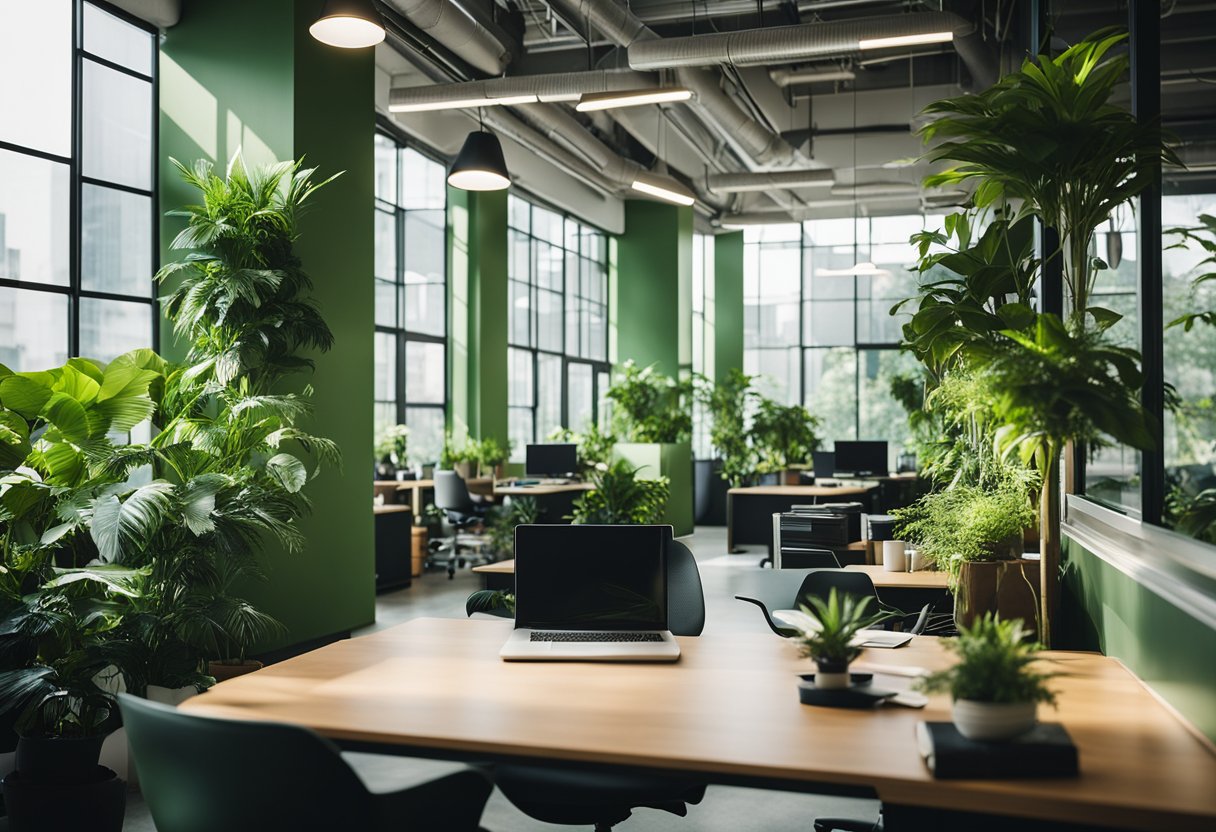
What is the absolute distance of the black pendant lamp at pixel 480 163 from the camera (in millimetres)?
7684

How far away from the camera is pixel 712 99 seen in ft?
32.2

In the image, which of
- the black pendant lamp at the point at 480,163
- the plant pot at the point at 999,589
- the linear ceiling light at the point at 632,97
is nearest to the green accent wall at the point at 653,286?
the black pendant lamp at the point at 480,163

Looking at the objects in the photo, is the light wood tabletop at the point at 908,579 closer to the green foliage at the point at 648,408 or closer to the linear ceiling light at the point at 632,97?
the linear ceiling light at the point at 632,97

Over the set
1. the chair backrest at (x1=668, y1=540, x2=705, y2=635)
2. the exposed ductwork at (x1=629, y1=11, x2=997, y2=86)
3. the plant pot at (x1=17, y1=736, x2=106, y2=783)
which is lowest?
the plant pot at (x1=17, y1=736, x2=106, y2=783)

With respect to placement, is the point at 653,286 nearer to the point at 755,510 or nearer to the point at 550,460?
the point at 550,460

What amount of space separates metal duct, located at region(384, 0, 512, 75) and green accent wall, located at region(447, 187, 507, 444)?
110 inches

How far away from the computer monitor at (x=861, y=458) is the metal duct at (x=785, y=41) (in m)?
5.15

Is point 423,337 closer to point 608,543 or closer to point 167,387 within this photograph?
point 167,387

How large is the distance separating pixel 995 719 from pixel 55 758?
3.24 metres

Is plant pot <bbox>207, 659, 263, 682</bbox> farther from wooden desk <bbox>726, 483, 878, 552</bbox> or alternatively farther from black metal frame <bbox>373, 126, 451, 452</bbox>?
wooden desk <bbox>726, 483, 878, 552</bbox>

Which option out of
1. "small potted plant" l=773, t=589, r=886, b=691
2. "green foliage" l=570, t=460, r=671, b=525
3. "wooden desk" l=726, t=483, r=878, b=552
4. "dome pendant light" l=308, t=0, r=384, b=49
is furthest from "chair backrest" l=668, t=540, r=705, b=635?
"wooden desk" l=726, t=483, r=878, b=552

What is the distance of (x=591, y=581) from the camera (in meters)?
2.79

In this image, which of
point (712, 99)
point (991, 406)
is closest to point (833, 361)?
point (712, 99)

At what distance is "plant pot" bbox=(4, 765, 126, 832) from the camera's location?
135 inches
